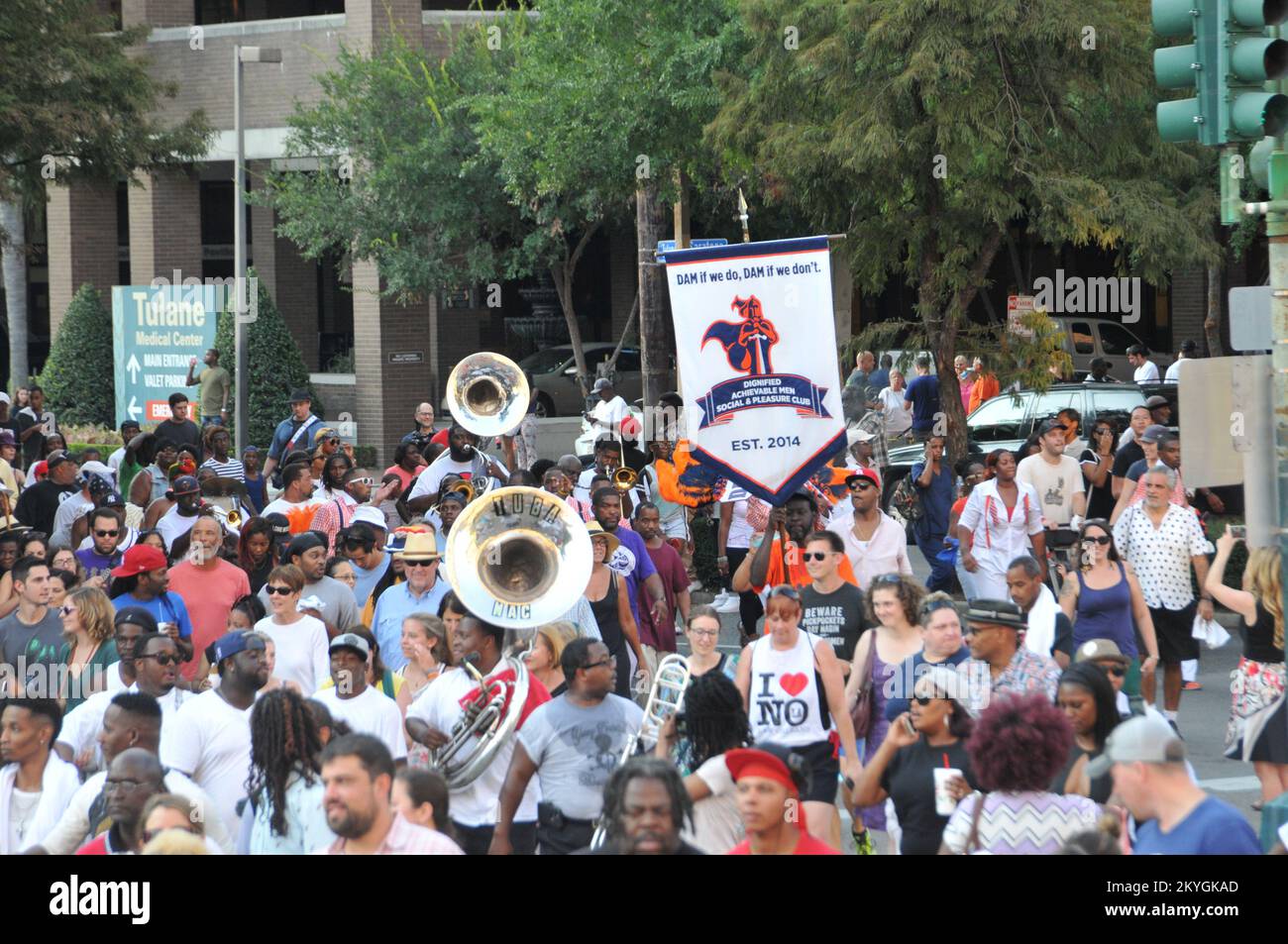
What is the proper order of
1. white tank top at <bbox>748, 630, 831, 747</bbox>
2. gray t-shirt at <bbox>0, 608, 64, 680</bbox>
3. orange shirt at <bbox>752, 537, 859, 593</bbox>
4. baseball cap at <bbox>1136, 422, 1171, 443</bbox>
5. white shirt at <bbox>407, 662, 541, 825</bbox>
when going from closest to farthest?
white shirt at <bbox>407, 662, 541, 825</bbox> < white tank top at <bbox>748, 630, 831, 747</bbox> < gray t-shirt at <bbox>0, 608, 64, 680</bbox> < orange shirt at <bbox>752, 537, 859, 593</bbox> < baseball cap at <bbox>1136, 422, 1171, 443</bbox>

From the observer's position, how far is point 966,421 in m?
17.2

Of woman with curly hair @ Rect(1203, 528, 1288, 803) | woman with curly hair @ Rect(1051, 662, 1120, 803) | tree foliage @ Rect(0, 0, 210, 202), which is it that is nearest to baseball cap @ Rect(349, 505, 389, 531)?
woman with curly hair @ Rect(1203, 528, 1288, 803)

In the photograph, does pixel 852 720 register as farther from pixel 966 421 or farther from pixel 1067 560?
pixel 966 421

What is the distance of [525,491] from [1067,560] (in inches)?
191

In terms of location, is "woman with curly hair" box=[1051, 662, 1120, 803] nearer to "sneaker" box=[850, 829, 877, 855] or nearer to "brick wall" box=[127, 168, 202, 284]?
"sneaker" box=[850, 829, 877, 855]

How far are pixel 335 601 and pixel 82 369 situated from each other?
2007 cm

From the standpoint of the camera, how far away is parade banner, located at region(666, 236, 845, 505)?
1014 cm

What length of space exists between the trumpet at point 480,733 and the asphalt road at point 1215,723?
12.9 feet

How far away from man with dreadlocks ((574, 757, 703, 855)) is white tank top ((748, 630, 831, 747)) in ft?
7.50

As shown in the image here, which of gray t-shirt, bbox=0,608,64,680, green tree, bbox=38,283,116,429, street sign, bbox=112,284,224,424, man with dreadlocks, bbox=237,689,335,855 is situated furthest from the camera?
green tree, bbox=38,283,116,429

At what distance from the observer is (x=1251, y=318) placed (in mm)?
7363

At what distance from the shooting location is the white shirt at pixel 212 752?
6.74m

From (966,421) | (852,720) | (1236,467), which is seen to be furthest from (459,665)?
(966,421)

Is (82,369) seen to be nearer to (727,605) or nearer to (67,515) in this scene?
(67,515)
